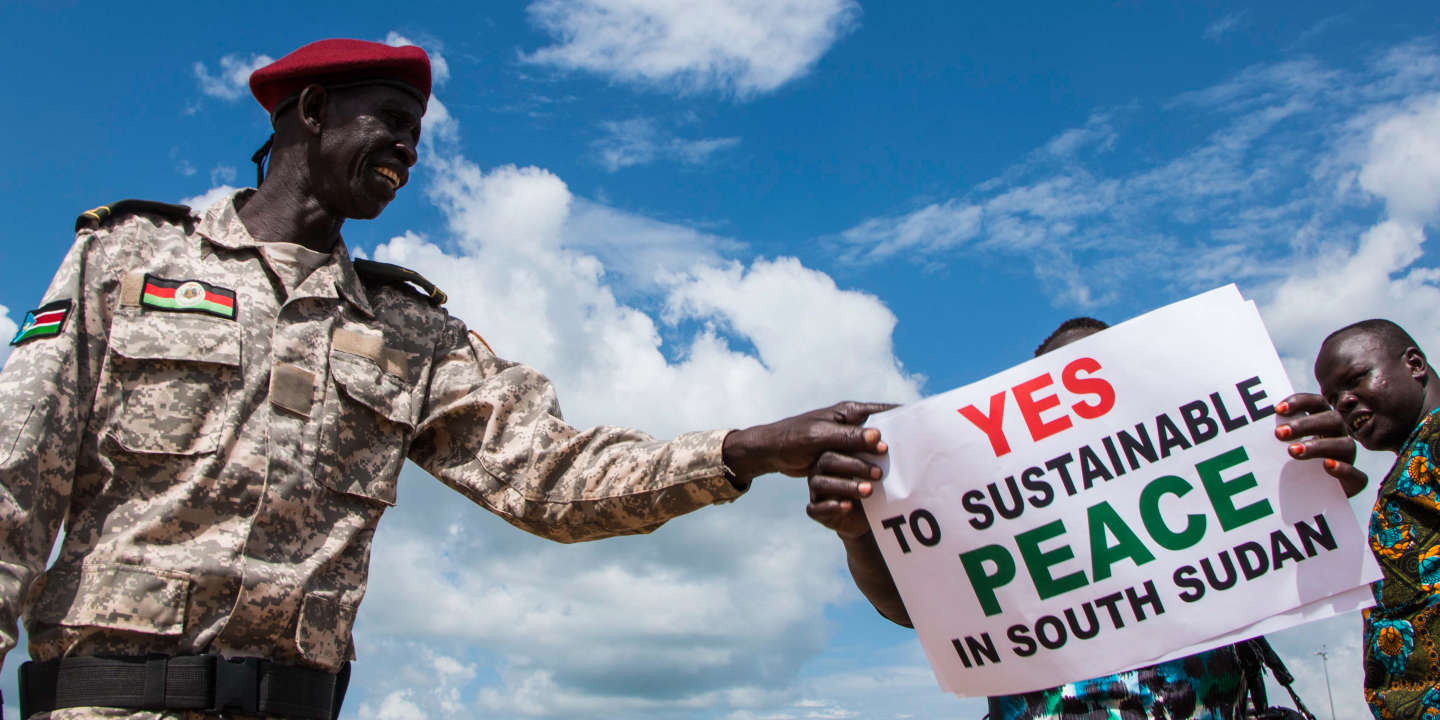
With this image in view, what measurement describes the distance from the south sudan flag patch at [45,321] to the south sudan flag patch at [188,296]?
0.27 metres

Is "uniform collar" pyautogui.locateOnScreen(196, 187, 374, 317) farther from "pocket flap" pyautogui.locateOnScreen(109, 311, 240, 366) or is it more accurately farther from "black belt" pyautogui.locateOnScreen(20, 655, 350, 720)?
"black belt" pyautogui.locateOnScreen(20, 655, 350, 720)

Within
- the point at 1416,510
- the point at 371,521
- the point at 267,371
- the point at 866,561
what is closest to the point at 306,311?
the point at 267,371

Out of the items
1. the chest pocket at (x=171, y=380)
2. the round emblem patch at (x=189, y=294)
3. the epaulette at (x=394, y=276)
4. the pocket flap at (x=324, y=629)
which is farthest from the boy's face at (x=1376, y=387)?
the round emblem patch at (x=189, y=294)

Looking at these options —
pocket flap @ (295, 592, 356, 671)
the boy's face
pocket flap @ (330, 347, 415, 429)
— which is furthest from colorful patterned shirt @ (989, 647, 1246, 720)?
pocket flap @ (330, 347, 415, 429)

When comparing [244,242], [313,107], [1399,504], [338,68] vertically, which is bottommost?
[1399,504]

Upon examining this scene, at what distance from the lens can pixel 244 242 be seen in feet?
14.2

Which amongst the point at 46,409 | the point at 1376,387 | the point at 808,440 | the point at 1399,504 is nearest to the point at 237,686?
the point at 46,409

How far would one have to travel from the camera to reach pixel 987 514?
3.82 metres

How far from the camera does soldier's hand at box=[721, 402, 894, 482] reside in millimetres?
3826

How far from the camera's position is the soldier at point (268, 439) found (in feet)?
11.5

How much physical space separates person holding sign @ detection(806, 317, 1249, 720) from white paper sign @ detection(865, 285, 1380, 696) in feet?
0.44

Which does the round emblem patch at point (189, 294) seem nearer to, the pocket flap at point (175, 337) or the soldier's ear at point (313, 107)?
the pocket flap at point (175, 337)

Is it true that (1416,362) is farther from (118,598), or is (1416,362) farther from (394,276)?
(118,598)

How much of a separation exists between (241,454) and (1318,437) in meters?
3.85
